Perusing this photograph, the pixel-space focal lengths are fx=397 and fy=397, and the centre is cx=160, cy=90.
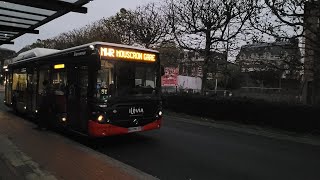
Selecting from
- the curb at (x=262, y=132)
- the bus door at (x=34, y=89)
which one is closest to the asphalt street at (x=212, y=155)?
the curb at (x=262, y=132)

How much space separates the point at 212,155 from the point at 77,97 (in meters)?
4.36

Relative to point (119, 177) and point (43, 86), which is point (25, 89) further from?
point (119, 177)

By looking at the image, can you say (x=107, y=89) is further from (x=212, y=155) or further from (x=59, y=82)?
(x=212, y=155)

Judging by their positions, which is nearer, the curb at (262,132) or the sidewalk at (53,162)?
the sidewalk at (53,162)

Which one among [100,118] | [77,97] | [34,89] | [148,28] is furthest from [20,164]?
[148,28]

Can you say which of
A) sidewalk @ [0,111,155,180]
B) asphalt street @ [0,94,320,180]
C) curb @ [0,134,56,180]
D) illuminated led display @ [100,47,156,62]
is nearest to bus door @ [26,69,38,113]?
sidewalk @ [0,111,155,180]

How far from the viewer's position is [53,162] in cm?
838

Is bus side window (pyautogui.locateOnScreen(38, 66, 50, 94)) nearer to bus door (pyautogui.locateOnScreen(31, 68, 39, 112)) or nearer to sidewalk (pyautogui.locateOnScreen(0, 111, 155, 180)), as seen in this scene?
bus door (pyautogui.locateOnScreen(31, 68, 39, 112))

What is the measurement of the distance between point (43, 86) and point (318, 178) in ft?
34.2

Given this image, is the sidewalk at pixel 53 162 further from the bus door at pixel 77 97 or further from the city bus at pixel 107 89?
the city bus at pixel 107 89

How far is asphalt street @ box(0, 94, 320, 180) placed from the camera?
8430 mm

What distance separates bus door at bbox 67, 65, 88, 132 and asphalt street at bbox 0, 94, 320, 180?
2.75 ft

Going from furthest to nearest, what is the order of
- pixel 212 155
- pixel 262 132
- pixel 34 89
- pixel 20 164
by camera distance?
pixel 34 89 → pixel 262 132 → pixel 212 155 → pixel 20 164

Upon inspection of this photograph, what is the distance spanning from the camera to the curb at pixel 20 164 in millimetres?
7128
